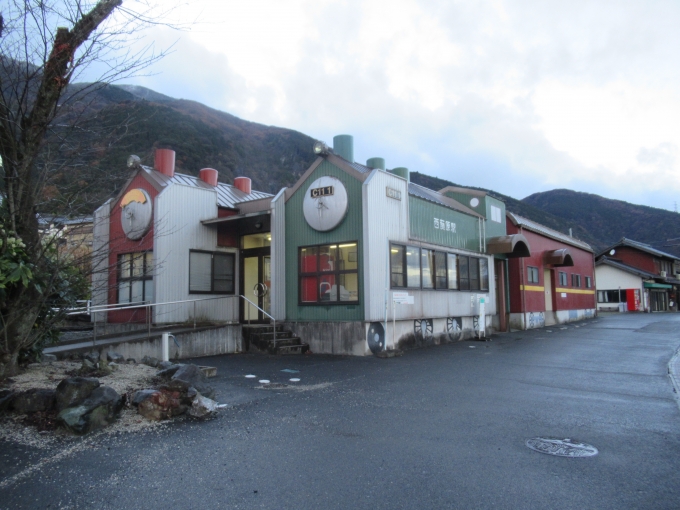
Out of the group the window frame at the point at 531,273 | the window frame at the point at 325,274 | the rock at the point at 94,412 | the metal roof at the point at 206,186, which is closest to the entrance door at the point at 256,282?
the window frame at the point at 325,274

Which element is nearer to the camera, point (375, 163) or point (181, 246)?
point (181, 246)

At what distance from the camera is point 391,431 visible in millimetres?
5844

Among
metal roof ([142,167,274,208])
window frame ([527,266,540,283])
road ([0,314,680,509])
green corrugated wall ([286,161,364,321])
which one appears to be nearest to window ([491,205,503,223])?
window frame ([527,266,540,283])

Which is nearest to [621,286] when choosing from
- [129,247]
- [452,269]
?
[452,269]

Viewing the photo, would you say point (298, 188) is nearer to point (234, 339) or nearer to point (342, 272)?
point (342, 272)

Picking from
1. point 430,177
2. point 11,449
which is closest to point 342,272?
point 11,449

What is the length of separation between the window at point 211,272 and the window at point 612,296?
45483 mm

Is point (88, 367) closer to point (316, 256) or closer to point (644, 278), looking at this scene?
point (316, 256)

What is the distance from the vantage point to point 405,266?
14438 millimetres

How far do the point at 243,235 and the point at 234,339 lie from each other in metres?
4.38

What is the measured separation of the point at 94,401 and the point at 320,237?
8.88 metres

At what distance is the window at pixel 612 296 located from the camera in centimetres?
4909

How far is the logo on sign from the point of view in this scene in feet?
45.5

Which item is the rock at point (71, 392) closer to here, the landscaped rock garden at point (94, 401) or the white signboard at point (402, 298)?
the landscaped rock garden at point (94, 401)
